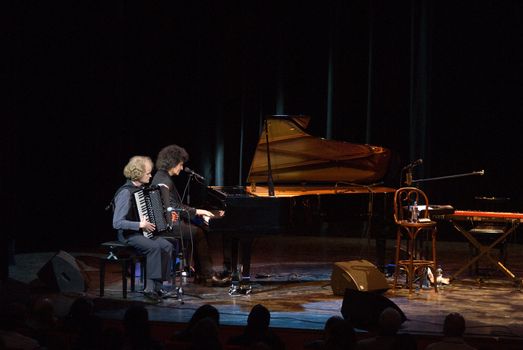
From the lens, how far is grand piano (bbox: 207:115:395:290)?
733 centimetres

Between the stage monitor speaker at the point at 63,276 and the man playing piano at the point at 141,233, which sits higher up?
the man playing piano at the point at 141,233

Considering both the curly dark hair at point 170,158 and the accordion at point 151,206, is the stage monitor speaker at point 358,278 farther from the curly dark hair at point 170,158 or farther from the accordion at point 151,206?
the curly dark hair at point 170,158

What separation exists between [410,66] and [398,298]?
4.30m

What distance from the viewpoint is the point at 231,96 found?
1132 centimetres

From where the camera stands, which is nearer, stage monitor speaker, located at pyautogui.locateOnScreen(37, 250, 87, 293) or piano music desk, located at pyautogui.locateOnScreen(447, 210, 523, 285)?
stage monitor speaker, located at pyautogui.locateOnScreen(37, 250, 87, 293)

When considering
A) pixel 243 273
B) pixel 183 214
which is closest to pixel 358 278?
pixel 243 273

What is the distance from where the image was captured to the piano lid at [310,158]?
320 inches

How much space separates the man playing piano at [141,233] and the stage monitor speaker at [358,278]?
4.98 feet

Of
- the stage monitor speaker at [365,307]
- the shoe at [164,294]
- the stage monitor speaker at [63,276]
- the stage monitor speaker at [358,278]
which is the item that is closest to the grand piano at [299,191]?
the stage monitor speaker at [358,278]

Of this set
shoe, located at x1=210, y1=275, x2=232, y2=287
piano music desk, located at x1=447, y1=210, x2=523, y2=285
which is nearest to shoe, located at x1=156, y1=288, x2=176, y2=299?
shoe, located at x1=210, y1=275, x2=232, y2=287

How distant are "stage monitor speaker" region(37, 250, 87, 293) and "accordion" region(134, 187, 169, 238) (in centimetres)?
77

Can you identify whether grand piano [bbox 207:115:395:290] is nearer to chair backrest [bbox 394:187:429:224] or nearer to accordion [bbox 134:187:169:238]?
chair backrest [bbox 394:187:429:224]

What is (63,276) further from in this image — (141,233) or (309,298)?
(309,298)

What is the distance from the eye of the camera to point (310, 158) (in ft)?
27.9
